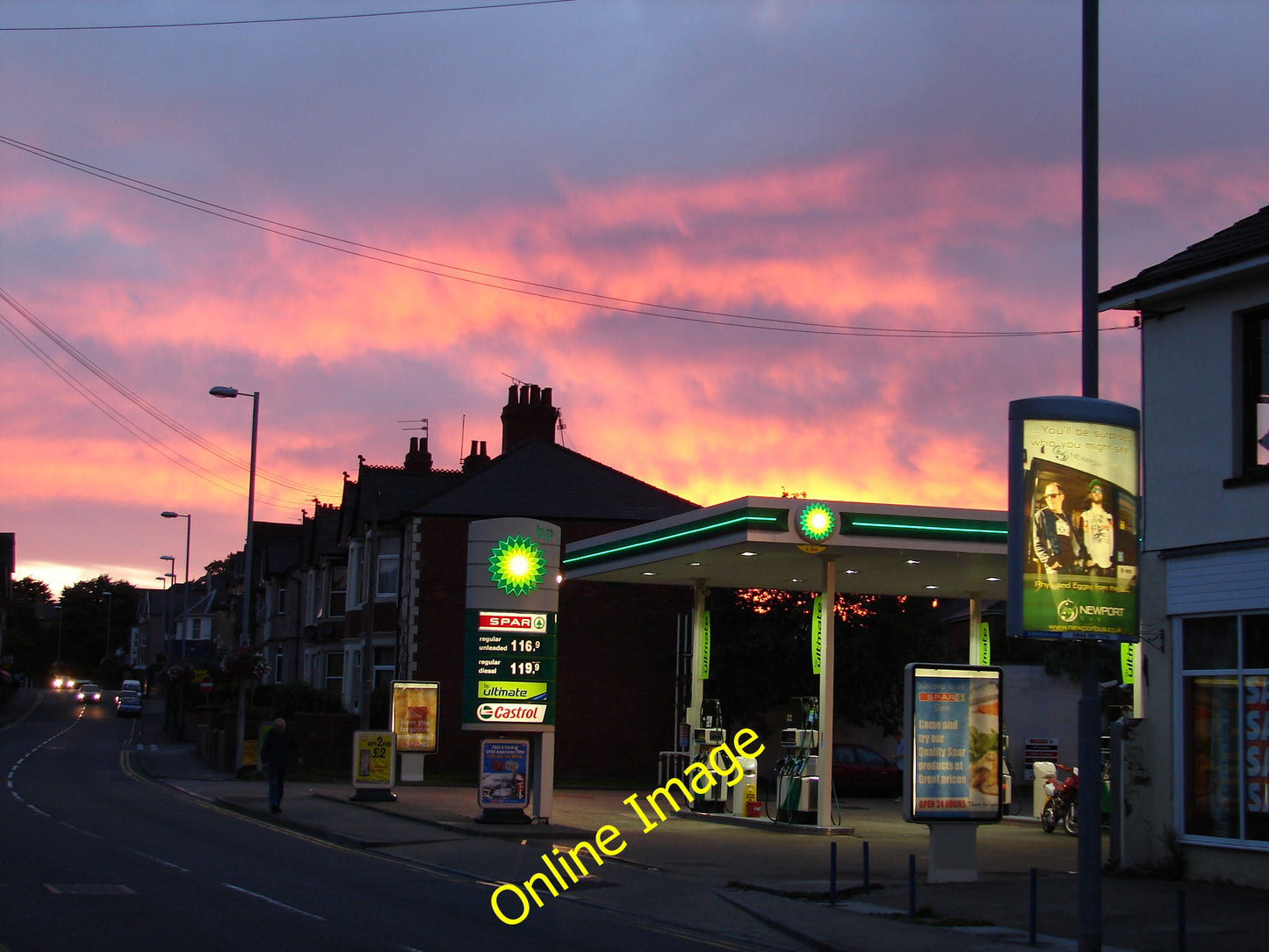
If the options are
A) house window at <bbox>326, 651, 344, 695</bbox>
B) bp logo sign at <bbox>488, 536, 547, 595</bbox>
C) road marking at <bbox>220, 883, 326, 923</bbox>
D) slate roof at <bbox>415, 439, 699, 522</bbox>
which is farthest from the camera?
house window at <bbox>326, 651, 344, 695</bbox>

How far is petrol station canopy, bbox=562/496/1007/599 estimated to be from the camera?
869 inches

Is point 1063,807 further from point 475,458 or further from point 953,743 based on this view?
point 475,458

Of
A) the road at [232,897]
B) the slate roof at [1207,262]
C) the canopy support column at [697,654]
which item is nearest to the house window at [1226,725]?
the slate roof at [1207,262]

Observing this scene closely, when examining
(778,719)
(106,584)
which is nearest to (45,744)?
(778,719)

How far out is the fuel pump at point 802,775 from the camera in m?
23.9

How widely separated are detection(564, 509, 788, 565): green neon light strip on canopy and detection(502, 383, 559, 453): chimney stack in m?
18.4

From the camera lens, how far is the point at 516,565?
75.9 ft

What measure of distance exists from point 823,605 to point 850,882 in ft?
28.0

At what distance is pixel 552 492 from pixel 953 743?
25915mm

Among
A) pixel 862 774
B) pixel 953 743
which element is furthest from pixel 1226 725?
pixel 862 774

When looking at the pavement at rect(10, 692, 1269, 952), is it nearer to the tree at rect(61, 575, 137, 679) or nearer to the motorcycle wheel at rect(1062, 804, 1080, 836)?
the motorcycle wheel at rect(1062, 804, 1080, 836)

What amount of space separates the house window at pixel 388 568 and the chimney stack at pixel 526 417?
511cm

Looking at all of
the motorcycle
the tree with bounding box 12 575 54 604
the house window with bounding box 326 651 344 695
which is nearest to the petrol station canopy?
the motorcycle

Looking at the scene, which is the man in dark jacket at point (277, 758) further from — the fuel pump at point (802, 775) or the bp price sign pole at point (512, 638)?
the fuel pump at point (802, 775)
